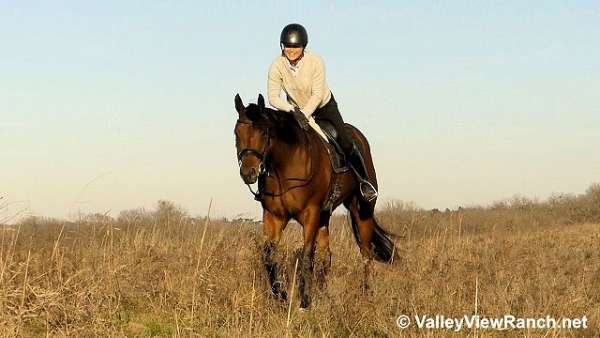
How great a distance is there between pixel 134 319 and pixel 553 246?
Answer: 9631mm

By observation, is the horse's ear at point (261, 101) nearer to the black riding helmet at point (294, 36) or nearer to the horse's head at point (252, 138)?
the horse's head at point (252, 138)

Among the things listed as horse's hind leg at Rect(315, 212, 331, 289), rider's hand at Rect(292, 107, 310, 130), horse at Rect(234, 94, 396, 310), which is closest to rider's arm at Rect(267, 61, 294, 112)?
rider's hand at Rect(292, 107, 310, 130)

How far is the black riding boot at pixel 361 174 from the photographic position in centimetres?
846

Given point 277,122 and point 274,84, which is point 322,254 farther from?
point 274,84

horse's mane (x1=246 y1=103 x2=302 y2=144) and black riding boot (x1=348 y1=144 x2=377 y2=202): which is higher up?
horse's mane (x1=246 y1=103 x2=302 y2=144)

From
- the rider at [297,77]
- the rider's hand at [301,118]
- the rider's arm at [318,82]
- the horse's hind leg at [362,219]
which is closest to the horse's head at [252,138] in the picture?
the rider's hand at [301,118]

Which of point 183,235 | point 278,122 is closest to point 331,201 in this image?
point 278,122

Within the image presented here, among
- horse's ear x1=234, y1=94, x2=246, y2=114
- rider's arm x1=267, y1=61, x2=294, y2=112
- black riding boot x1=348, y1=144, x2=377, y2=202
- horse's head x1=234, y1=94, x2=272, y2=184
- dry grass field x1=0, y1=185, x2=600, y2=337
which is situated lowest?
dry grass field x1=0, y1=185, x2=600, y2=337

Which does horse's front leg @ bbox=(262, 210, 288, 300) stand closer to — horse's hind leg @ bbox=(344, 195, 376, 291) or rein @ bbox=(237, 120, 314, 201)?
rein @ bbox=(237, 120, 314, 201)

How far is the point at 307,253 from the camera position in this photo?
6992mm

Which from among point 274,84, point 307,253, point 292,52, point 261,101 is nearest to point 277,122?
point 261,101

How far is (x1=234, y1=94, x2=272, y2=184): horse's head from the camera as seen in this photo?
621 centimetres

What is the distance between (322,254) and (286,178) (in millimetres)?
→ 1265

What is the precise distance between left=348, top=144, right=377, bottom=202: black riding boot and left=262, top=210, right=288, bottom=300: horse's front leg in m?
1.65
